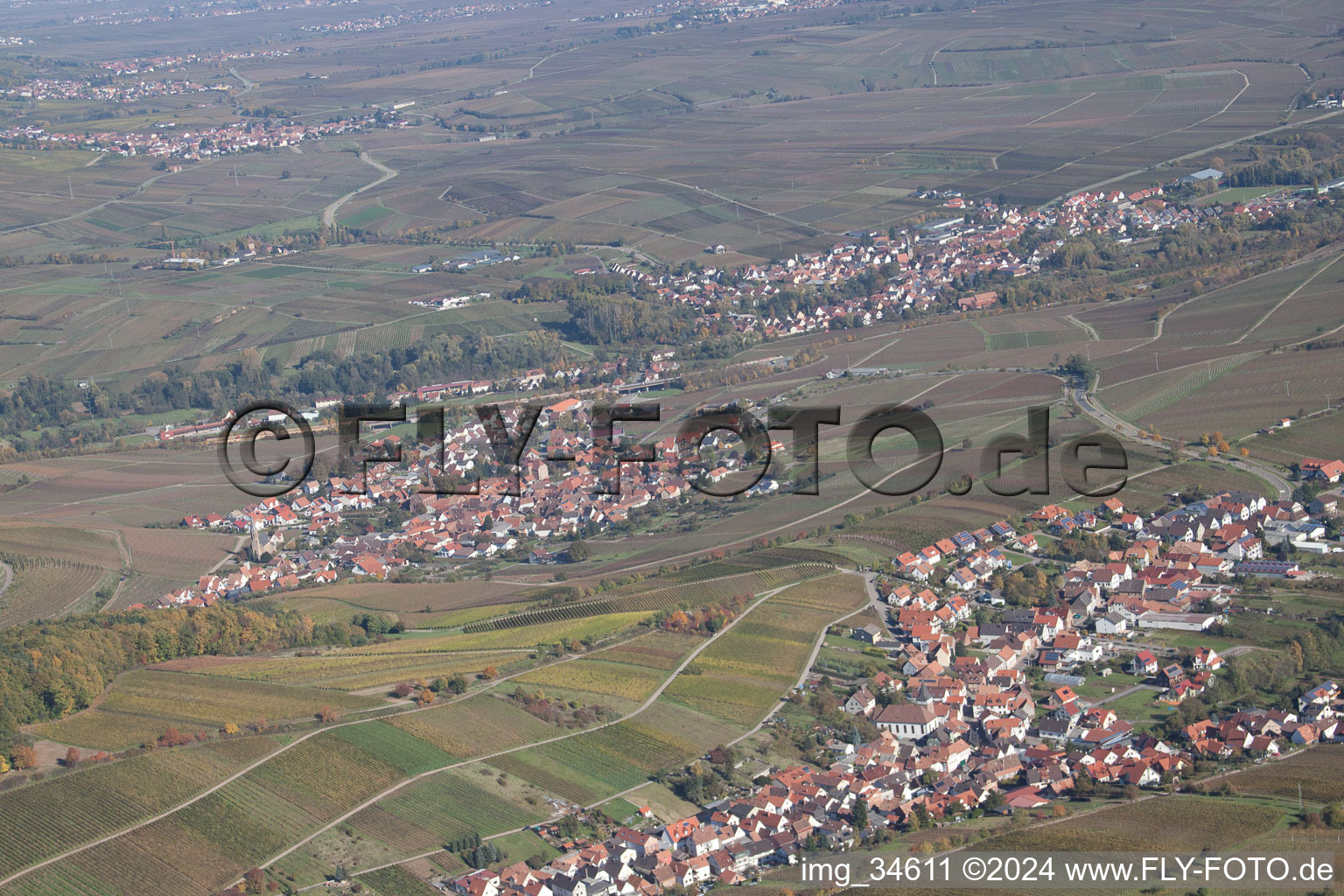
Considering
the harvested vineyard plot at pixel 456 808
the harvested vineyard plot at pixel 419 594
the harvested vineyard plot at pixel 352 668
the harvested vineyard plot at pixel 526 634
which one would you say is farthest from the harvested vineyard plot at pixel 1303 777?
the harvested vineyard plot at pixel 419 594

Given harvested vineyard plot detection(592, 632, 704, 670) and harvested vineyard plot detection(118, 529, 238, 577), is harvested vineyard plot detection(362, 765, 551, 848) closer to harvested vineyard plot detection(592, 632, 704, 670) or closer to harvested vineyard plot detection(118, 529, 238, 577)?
harvested vineyard plot detection(592, 632, 704, 670)

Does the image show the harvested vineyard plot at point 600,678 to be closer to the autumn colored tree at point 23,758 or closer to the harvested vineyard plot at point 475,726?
the harvested vineyard plot at point 475,726

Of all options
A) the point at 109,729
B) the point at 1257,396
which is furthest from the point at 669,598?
the point at 1257,396

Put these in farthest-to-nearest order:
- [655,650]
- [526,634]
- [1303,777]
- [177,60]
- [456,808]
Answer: [177,60], [526,634], [655,650], [456,808], [1303,777]

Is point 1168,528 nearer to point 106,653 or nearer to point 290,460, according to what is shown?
point 106,653

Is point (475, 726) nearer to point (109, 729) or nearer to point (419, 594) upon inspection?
point (109, 729)
